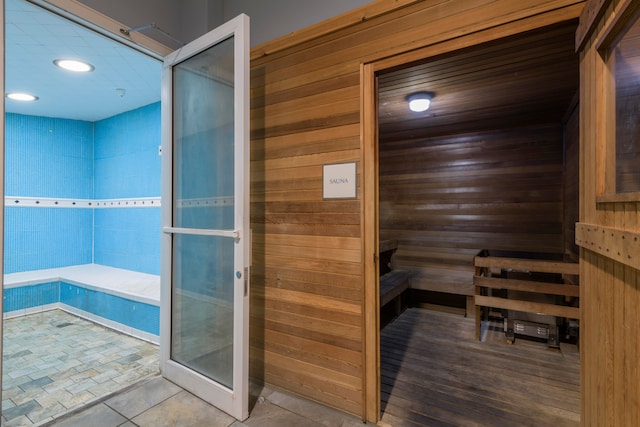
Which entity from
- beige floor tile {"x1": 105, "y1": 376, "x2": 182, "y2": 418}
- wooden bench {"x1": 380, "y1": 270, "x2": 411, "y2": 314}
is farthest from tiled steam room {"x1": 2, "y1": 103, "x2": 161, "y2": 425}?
wooden bench {"x1": 380, "y1": 270, "x2": 411, "y2": 314}

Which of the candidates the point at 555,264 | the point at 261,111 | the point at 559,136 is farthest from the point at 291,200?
the point at 559,136

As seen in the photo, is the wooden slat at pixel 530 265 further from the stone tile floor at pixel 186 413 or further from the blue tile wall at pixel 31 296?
the blue tile wall at pixel 31 296

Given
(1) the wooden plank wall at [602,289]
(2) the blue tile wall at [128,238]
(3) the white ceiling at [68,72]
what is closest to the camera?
(1) the wooden plank wall at [602,289]

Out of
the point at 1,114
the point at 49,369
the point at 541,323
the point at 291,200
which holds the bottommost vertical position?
the point at 49,369

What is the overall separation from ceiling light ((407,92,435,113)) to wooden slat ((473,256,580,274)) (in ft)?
5.29

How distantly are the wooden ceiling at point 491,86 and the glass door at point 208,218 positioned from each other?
3.69 ft

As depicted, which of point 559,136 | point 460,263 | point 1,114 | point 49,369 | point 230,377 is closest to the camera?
point 1,114

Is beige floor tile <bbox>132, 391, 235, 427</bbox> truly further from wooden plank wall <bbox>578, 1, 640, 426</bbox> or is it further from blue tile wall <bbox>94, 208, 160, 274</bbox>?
blue tile wall <bbox>94, 208, 160, 274</bbox>

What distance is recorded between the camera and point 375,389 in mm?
1751

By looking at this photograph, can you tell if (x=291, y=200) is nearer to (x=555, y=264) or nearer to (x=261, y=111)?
(x=261, y=111)

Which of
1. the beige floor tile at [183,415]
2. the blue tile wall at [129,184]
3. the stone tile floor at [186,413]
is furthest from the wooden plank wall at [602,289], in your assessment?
the blue tile wall at [129,184]

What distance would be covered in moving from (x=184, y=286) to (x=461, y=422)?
6.48 ft

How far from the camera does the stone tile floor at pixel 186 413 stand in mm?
1750

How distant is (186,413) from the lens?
1.83 meters
